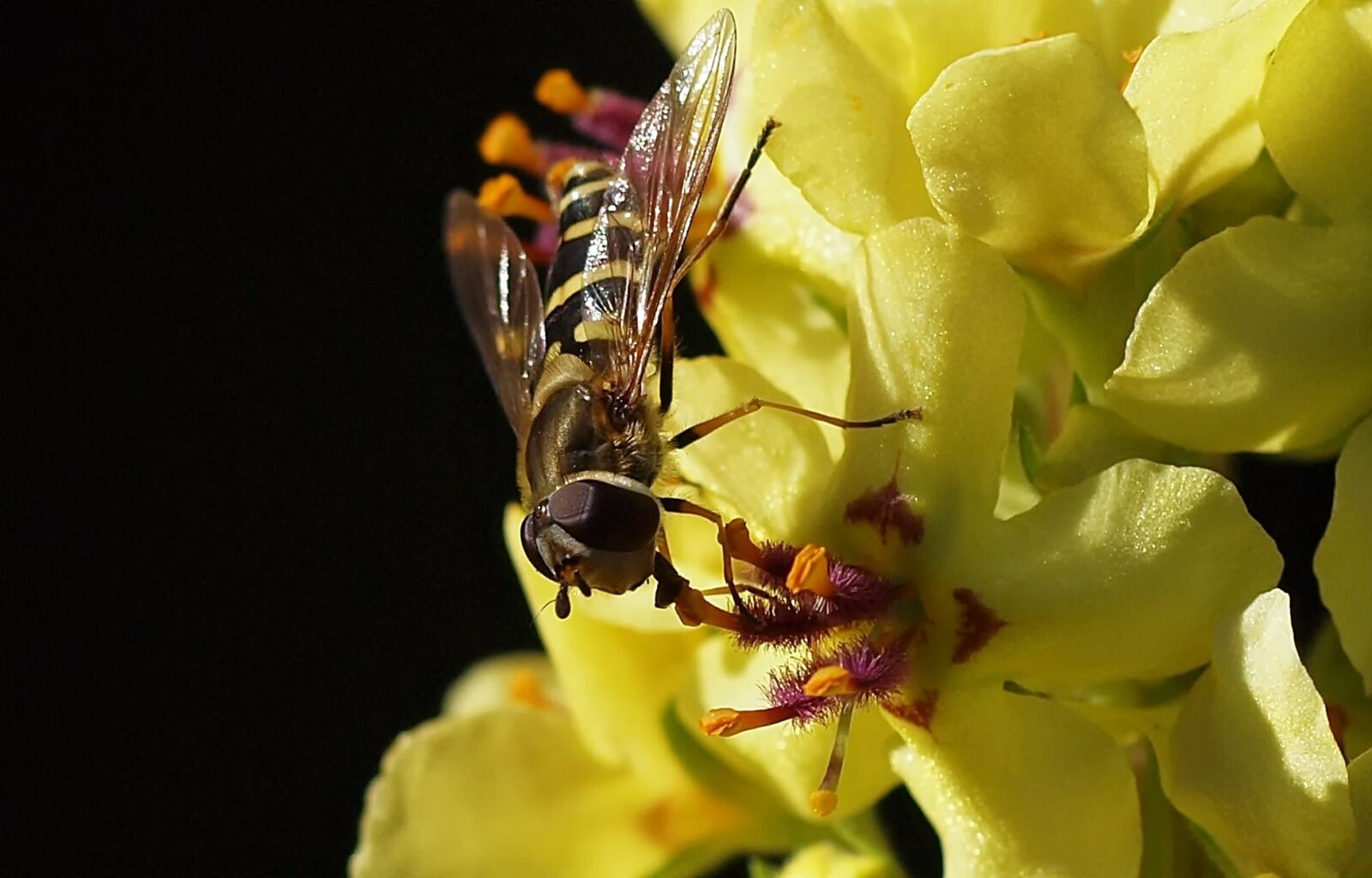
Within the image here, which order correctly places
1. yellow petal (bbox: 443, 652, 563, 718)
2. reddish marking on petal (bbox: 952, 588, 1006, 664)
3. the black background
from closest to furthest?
reddish marking on petal (bbox: 952, 588, 1006, 664) < yellow petal (bbox: 443, 652, 563, 718) < the black background

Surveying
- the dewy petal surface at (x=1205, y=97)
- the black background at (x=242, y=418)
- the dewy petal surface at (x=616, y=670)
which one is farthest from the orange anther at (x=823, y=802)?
the black background at (x=242, y=418)

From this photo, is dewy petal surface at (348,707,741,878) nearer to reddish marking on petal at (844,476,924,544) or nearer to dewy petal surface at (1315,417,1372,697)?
reddish marking on petal at (844,476,924,544)

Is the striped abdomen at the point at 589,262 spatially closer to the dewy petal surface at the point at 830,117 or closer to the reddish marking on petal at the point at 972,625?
the dewy petal surface at the point at 830,117

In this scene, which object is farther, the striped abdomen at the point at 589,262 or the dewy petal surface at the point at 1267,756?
the striped abdomen at the point at 589,262

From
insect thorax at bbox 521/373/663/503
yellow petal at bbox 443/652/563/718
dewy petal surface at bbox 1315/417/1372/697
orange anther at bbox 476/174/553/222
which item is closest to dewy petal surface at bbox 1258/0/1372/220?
dewy petal surface at bbox 1315/417/1372/697

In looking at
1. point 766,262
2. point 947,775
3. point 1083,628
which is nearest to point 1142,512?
point 1083,628

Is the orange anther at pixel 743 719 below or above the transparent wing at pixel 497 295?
below
